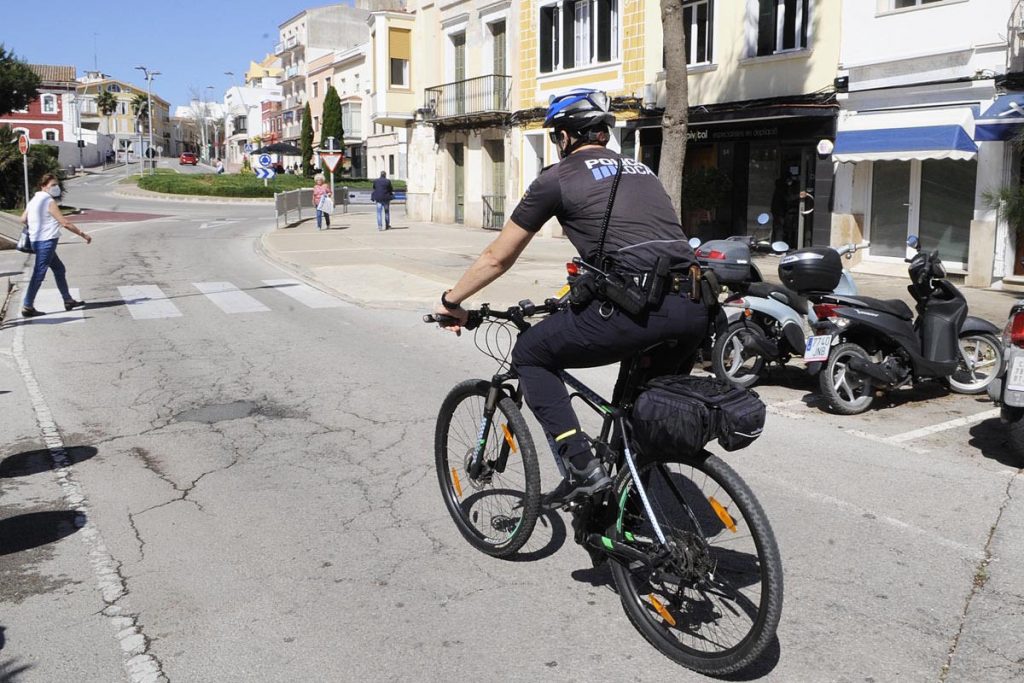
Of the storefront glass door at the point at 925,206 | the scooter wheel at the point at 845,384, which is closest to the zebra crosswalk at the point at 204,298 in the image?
the scooter wheel at the point at 845,384

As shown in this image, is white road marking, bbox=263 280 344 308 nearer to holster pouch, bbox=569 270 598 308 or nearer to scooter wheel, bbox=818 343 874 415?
scooter wheel, bbox=818 343 874 415

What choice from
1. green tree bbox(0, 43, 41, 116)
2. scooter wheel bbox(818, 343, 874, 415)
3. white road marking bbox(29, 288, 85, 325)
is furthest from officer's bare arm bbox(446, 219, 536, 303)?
green tree bbox(0, 43, 41, 116)

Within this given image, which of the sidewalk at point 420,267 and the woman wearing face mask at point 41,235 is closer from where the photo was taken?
the woman wearing face mask at point 41,235

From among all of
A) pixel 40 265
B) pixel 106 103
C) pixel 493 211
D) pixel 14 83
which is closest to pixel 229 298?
pixel 40 265

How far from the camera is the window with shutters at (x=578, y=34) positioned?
2394 centimetres

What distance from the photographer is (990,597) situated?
13.3 feet

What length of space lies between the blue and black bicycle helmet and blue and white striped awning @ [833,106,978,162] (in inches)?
505

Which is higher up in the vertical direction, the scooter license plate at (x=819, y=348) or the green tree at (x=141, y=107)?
the green tree at (x=141, y=107)

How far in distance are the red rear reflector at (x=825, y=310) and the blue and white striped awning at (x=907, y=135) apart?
8.87 m

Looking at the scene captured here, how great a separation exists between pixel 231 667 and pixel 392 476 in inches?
91.6

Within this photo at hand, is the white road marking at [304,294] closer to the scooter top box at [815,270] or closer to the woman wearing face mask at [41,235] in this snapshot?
the woman wearing face mask at [41,235]

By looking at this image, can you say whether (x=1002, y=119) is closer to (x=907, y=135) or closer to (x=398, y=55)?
(x=907, y=135)

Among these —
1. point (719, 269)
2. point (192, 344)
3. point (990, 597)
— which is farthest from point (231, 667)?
point (192, 344)

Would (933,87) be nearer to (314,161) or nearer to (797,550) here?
(797,550)
